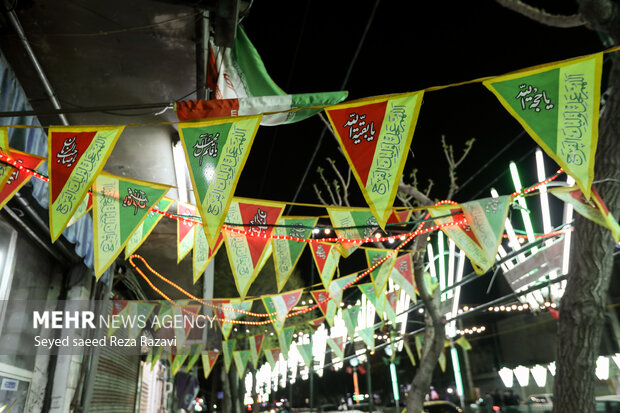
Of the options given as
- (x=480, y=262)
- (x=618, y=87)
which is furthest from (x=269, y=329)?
(x=618, y=87)

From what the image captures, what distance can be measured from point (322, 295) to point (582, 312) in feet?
29.3

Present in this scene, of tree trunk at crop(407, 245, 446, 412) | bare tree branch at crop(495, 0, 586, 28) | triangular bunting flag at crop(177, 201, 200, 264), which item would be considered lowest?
tree trunk at crop(407, 245, 446, 412)

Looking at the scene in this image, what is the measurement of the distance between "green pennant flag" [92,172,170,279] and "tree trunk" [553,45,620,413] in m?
5.03

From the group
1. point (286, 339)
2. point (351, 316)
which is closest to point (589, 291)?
point (351, 316)

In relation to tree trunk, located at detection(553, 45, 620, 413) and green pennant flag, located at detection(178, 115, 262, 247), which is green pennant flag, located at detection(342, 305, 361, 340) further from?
green pennant flag, located at detection(178, 115, 262, 247)

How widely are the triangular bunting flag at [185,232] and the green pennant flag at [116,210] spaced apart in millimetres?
1636

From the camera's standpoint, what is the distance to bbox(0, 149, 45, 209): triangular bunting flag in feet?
13.7

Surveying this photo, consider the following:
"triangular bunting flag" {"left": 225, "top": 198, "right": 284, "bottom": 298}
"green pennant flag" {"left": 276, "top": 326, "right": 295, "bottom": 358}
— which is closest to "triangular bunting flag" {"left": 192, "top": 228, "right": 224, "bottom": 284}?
"triangular bunting flag" {"left": 225, "top": 198, "right": 284, "bottom": 298}

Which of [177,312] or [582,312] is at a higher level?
[177,312]

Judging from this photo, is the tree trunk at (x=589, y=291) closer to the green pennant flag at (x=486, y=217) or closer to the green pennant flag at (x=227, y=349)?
the green pennant flag at (x=486, y=217)

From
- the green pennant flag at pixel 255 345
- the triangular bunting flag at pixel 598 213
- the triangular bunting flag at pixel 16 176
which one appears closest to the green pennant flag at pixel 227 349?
the green pennant flag at pixel 255 345

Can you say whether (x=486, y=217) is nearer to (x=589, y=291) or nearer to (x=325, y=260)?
(x=589, y=291)

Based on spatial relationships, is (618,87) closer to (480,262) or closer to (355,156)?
(355,156)

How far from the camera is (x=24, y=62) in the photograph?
5.51 metres
